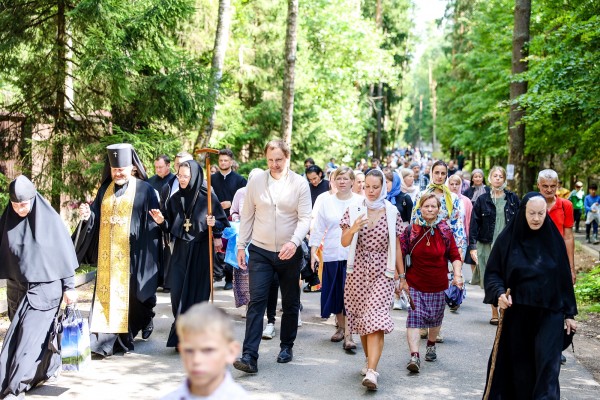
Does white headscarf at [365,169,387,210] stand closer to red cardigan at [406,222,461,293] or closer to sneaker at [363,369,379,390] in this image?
red cardigan at [406,222,461,293]

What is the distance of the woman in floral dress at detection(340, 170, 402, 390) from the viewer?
7.51 m

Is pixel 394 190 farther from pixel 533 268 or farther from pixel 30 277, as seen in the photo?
pixel 30 277

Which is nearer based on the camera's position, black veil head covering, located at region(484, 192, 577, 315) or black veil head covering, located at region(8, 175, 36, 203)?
black veil head covering, located at region(484, 192, 577, 315)

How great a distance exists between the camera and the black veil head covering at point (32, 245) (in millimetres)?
6750

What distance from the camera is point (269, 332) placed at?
31.5ft

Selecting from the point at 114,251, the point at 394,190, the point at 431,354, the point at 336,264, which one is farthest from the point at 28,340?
the point at 394,190

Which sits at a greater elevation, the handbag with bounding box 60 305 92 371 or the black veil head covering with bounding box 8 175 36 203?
the black veil head covering with bounding box 8 175 36 203

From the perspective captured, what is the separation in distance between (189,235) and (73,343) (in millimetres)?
2320

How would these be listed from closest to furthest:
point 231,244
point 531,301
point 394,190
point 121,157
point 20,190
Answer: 1. point 531,301
2. point 20,190
3. point 121,157
4. point 231,244
5. point 394,190

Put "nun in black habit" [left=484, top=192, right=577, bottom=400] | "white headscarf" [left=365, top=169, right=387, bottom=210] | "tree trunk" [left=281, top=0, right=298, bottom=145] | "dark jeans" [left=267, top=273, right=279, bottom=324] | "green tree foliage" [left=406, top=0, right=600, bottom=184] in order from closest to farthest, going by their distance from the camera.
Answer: "nun in black habit" [left=484, top=192, right=577, bottom=400] < "white headscarf" [left=365, top=169, right=387, bottom=210] < "dark jeans" [left=267, top=273, right=279, bottom=324] < "green tree foliage" [left=406, top=0, right=600, bottom=184] < "tree trunk" [left=281, top=0, right=298, bottom=145]

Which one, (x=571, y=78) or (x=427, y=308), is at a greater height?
(x=571, y=78)

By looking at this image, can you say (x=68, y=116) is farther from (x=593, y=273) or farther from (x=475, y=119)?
(x=475, y=119)

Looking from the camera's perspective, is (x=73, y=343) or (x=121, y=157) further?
(x=121, y=157)

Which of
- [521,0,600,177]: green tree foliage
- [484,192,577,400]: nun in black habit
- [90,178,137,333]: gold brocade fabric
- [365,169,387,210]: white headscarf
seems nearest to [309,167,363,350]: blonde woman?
[365,169,387,210]: white headscarf
